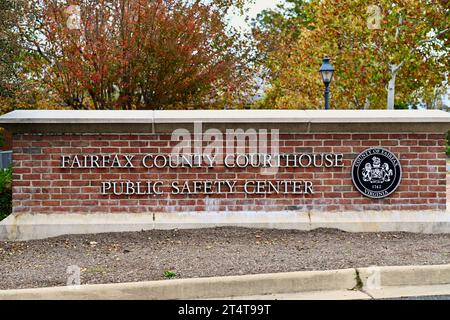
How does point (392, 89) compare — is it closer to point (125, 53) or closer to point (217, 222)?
point (125, 53)

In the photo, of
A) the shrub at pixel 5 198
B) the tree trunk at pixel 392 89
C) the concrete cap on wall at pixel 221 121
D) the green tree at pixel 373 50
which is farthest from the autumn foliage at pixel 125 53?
the tree trunk at pixel 392 89

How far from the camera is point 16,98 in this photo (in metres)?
11.9

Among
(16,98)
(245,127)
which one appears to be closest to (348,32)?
(16,98)

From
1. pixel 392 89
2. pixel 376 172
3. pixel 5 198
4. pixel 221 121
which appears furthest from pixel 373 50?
pixel 5 198

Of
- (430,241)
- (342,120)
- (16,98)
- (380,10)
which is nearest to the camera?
(430,241)

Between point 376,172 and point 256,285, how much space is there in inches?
131

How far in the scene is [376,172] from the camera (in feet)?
26.2

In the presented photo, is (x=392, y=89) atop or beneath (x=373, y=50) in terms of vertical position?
beneath

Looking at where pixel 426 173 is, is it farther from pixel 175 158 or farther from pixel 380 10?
pixel 380 10

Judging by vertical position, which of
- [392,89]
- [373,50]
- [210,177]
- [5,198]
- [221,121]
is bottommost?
[5,198]

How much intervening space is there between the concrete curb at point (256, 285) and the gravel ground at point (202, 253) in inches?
10.9

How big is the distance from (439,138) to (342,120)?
4.58 feet

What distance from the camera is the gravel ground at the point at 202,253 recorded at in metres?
5.74

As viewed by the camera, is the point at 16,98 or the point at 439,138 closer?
the point at 439,138
